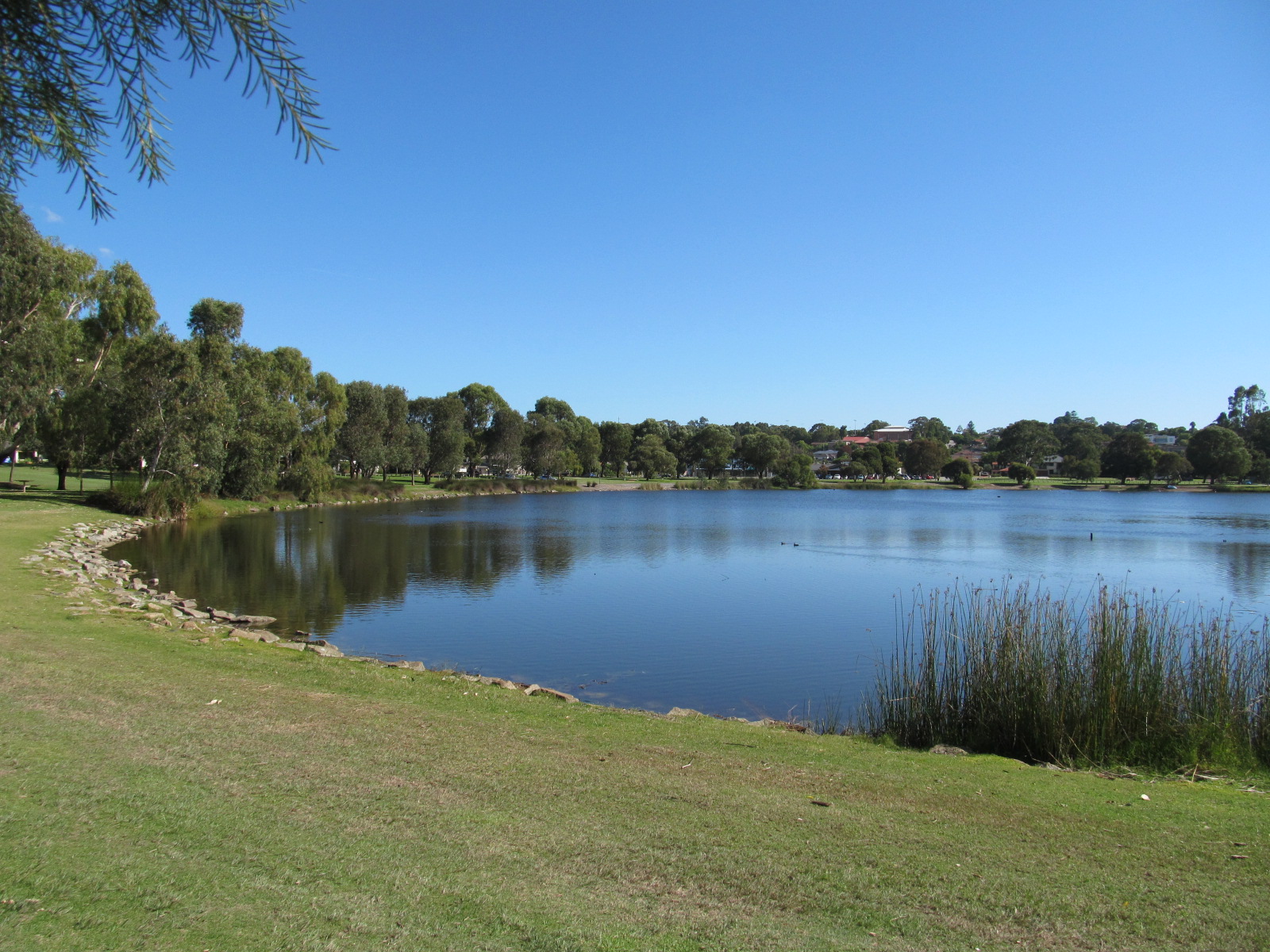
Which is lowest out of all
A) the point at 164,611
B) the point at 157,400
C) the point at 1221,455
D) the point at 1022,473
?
the point at 164,611

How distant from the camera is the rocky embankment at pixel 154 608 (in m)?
14.8

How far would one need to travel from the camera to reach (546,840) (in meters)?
5.65

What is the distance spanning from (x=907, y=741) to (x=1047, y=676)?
2.24 meters

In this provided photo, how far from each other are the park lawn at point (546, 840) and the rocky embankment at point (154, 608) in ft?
17.0

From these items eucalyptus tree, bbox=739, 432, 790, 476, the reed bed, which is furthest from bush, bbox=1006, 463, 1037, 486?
the reed bed

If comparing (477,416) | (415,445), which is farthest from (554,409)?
(415,445)

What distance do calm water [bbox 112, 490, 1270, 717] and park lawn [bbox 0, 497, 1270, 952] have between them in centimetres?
639

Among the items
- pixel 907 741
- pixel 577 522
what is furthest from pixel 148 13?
pixel 577 522

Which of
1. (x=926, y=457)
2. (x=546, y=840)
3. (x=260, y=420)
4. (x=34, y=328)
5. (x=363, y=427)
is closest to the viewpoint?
(x=546, y=840)

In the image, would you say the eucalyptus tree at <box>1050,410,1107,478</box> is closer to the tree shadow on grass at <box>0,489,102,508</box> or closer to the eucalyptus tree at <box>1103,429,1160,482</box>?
the eucalyptus tree at <box>1103,429,1160,482</box>

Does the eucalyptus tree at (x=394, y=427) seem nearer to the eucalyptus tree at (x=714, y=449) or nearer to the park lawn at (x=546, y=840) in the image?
the eucalyptus tree at (x=714, y=449)

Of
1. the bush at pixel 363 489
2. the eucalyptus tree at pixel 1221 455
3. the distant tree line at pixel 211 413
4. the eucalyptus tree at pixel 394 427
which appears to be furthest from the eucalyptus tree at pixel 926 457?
the bush at pixel 363 489

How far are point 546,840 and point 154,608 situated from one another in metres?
15.8

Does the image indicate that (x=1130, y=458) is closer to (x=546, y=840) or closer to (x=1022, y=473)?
(x=1022, y=473)
